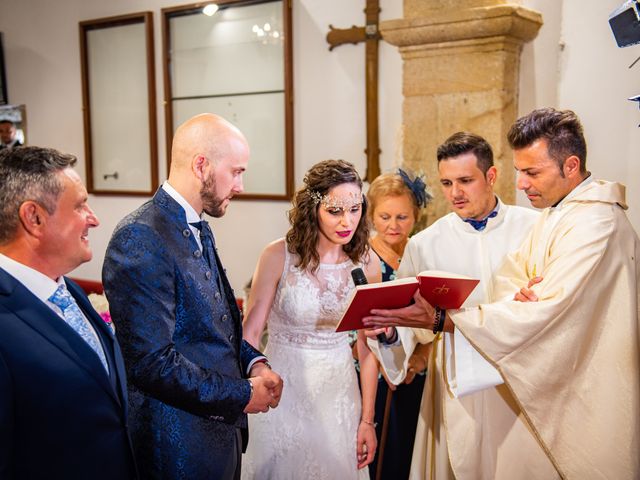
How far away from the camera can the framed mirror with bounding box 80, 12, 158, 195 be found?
5.46m

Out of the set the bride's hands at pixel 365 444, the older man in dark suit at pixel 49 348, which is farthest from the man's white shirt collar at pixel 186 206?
the bride's hands at pixel 365 444

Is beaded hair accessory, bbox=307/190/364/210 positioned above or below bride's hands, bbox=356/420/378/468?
above

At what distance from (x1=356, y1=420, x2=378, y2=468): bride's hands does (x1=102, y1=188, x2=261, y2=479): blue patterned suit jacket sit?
0.68 m

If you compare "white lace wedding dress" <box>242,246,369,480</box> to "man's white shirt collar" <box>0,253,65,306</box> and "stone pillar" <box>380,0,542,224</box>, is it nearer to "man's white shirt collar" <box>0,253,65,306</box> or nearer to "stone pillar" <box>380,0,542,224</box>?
"man's white shirt collar" <box>0,253,65,306</box>

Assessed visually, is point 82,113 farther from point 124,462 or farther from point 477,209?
point 124,462

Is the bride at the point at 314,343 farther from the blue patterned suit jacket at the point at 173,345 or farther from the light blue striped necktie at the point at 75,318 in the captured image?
the light blue striped necktie at the point at 75,318

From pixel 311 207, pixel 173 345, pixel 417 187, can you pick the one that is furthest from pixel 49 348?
pixel 417 187

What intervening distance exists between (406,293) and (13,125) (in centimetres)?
564

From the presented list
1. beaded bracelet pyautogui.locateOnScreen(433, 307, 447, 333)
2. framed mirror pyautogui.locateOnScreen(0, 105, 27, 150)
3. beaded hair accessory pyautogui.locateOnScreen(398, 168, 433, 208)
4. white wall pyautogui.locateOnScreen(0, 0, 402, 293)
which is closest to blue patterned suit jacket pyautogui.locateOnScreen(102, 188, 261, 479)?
beaded bracelet pyautogui.locateOnScreen(433, 307, 447, 333)

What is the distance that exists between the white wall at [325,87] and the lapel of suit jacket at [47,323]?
3.03 metres

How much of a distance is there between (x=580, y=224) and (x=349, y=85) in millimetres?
2781

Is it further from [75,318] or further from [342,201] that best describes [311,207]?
[75,318]

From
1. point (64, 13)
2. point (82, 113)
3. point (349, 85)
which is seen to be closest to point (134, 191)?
point (82, 113)

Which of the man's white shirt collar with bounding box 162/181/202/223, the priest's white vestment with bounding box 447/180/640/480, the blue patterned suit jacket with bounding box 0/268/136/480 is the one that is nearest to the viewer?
the blue patterned suit jacket with bounding box 0/268/136/480
